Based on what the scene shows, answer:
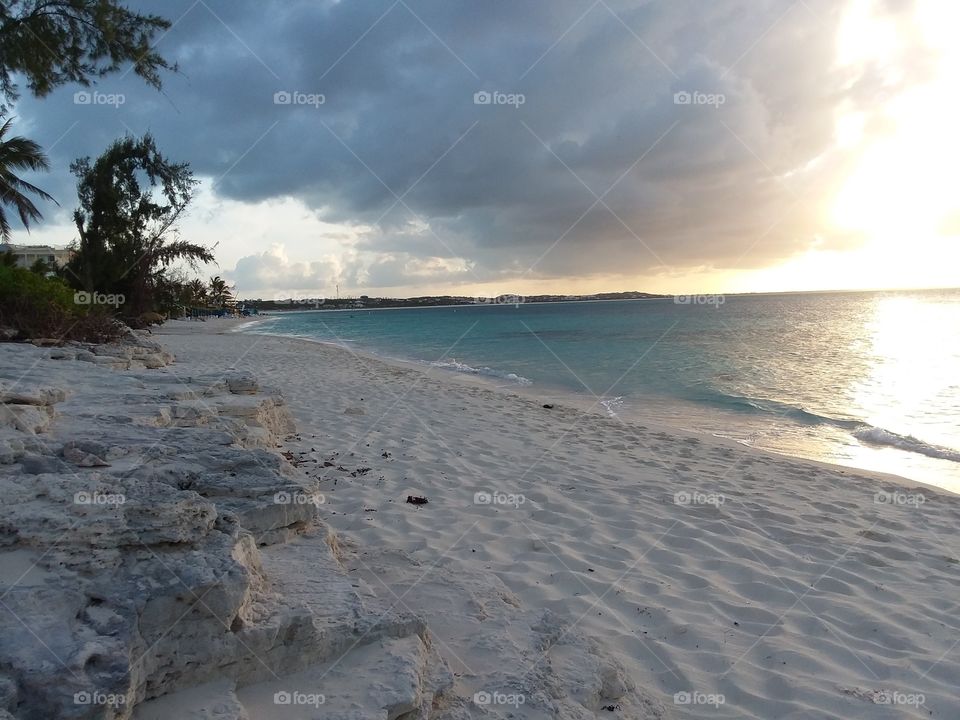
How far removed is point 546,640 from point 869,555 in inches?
139

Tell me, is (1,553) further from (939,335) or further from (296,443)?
(939,335)

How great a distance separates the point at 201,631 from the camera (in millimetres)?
2291

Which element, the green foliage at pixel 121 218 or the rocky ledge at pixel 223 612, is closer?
the rocky ledge at pixel 223 612

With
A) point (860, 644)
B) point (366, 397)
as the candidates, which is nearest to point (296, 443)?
point (366, 397)
